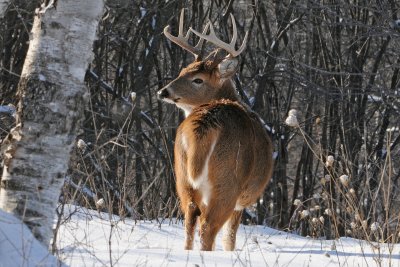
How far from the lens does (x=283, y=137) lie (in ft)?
47.4

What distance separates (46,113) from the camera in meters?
4.05

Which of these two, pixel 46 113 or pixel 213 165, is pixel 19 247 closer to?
pixel 46 113

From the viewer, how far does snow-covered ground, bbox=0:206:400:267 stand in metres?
3.69

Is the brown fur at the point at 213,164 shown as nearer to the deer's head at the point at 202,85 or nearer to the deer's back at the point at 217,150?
the deer's back at the point at 217,150

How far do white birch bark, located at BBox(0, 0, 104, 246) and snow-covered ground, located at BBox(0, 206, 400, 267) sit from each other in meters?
0.24

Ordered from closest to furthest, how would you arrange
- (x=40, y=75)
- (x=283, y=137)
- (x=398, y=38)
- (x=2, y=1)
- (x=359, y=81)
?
(x=40, y=75) → (x=2, y=1) → (x=398, y=38) → (x=359, y=81) → (x=283, y=137)

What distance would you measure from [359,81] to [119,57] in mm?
3892

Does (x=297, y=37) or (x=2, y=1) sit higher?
(x=297, y=37)

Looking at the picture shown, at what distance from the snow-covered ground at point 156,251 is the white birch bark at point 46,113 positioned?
0.24m

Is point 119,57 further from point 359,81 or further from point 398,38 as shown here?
point 398,38

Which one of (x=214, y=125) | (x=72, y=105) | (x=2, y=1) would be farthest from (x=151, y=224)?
(x=72, y=105)

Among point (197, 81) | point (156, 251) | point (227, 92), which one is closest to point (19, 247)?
point (156, 251)

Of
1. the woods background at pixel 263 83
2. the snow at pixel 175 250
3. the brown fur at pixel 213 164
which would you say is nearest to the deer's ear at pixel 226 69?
the snow at pixel 175 250

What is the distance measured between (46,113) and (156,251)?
141cm
